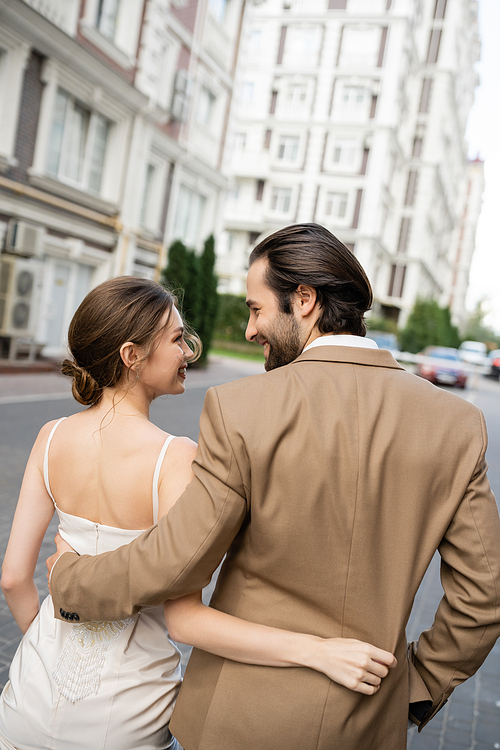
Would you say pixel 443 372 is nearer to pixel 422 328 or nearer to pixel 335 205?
pixel 422 328

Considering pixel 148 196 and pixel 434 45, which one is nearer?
pixel 148 196

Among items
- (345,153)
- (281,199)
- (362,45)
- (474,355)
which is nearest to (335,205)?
(345,153)

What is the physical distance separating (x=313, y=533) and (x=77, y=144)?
637 inches

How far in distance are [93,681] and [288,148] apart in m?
45.4

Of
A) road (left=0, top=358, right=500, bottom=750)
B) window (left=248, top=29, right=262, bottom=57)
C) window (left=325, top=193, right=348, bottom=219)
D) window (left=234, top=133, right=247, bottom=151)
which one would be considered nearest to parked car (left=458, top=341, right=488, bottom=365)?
window (left=325, top=193, right=348, bottom=219)

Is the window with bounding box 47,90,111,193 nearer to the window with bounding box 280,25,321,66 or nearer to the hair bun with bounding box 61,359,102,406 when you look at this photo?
the hair bun with bounding box 61,359,102,406

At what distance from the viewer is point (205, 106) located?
21953mm

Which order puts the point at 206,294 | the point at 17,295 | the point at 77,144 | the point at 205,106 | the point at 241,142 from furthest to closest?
the point at 241,142
the point at 205,106
the point at 206,294
the point at 77,144
the point at 17,295

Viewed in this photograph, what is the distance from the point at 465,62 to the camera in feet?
208

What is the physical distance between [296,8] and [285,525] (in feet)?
158

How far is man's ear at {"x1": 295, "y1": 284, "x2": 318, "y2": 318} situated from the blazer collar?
0.43 ft

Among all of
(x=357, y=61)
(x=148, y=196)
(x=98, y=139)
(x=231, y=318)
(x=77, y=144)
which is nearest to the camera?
(x=77, y=144)

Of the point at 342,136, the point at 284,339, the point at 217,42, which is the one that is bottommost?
the point at 284,339

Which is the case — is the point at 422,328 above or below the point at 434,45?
below
